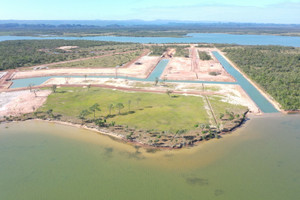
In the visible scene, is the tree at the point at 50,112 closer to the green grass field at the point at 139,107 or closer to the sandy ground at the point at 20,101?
the green grass field at the point at 139,107

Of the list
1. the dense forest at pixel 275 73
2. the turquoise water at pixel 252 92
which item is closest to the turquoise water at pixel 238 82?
the turquoise water at pixel 252 92

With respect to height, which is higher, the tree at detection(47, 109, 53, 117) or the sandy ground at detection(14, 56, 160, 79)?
the sandy ground at detection(14, 56, 160, 79)

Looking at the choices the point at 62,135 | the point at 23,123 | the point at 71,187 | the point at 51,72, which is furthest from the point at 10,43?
the point at 71,187

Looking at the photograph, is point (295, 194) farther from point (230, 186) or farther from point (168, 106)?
point (168, 106)

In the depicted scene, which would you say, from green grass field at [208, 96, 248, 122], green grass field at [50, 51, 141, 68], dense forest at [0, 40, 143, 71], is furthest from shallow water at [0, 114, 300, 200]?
dense forest at [0, 40, 143, 71]

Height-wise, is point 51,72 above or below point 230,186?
above

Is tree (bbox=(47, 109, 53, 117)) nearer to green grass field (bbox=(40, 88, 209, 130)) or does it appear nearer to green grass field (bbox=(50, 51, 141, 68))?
green grass field (bbox=(40, 88, 209, 130))

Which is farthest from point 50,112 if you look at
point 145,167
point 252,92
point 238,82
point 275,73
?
point 275,73
